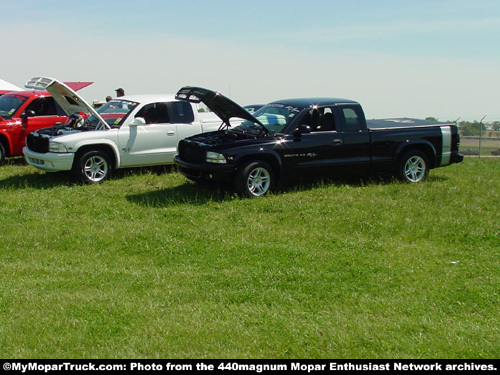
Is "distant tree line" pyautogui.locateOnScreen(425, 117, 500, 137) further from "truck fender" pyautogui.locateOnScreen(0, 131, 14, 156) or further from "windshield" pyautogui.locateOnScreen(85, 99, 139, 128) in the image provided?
"truck fender" pyautogui.locateOnScreen(0, 131, 14, 156)

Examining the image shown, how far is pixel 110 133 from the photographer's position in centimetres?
1102

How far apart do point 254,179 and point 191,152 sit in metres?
1.23

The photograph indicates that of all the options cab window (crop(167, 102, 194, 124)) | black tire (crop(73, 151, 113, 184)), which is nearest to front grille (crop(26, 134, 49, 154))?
black tire (crop(73, 151, 113, 184))

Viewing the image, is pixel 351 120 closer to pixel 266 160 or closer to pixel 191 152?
pixel 266 160

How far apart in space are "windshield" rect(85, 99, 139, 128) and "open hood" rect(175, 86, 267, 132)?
1358 mm

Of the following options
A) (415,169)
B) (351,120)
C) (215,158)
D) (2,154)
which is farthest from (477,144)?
(2,154)

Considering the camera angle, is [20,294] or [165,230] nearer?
[20,294]

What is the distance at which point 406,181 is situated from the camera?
11312 millimetres

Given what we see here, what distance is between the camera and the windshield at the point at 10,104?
43.0 feet

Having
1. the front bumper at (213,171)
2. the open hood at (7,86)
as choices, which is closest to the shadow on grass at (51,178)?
the front bumper at (213,171)

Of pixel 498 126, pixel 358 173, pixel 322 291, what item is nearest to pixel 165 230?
pixel 322 291

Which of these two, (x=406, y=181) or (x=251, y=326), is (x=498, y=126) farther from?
(x=251, y=326)

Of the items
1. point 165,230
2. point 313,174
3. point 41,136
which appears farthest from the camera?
point 41,136

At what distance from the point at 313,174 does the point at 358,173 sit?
1.04 metres
